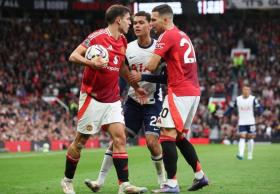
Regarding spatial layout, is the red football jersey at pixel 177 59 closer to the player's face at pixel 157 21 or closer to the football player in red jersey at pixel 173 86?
the football player in red jersey at pixel 173 86

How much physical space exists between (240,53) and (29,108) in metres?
18.5

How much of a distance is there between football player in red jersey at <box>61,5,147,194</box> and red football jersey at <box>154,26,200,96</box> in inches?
24.2

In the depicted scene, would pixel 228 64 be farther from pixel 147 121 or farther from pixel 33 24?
pixel 147 121

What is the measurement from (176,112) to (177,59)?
802mm

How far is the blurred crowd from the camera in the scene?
3653 centimetres

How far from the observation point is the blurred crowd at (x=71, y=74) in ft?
120

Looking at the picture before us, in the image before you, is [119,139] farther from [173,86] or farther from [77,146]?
[173,86]

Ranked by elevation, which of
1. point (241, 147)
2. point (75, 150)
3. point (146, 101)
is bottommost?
point (241, 147)

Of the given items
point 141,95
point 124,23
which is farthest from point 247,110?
point 124,23

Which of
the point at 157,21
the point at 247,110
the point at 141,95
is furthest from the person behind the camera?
the point at 247,110

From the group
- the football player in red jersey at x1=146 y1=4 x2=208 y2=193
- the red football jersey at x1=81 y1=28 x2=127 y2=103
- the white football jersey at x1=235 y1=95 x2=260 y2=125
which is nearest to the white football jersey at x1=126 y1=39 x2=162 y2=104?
the football player in red jersey at x1=146 y1=4 x2=208 y2=193

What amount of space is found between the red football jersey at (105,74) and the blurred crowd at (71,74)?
74.4ft

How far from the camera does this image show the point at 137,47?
11.5m

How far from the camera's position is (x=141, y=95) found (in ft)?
36.1
